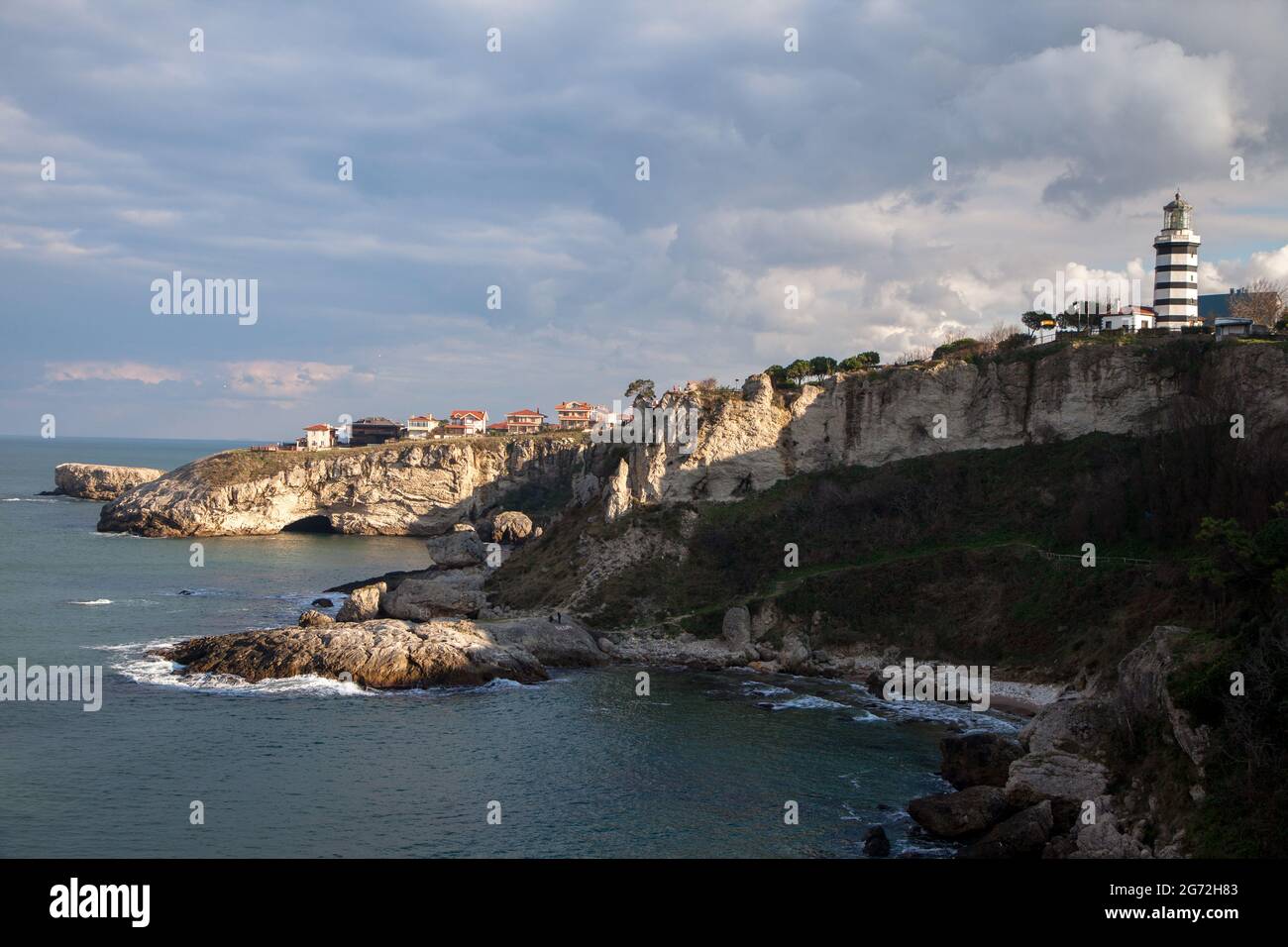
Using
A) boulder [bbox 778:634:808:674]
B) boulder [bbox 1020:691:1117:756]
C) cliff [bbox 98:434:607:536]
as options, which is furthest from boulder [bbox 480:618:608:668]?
cliff [bbox 98:434:607:536]

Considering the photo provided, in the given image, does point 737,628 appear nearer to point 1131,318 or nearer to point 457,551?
point 457,551

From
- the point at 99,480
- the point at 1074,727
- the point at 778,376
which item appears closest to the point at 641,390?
the point at 778,376

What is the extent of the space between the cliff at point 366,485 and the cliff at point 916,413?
42141 millimetres

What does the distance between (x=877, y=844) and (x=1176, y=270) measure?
4520 centimetres

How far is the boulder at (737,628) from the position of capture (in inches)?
1786

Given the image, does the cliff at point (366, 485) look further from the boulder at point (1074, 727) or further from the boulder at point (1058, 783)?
the boulder at point (1058, 783)

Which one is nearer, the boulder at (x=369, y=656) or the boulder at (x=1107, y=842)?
the boulder at (x=1107, y=842)

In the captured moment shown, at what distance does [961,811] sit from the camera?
24.6 m

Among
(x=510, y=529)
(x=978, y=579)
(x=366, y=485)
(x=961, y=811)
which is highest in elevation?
(x=366, y=485)

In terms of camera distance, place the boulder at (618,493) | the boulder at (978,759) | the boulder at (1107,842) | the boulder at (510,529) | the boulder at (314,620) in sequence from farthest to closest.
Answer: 1. the boulder at (510,529)
2. the boulder at (618,493)
3. the boulder at (314,620)
4. the boulder at (978,759)
5. the boulder at (1107,842)

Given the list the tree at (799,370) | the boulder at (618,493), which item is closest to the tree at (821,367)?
the tree at (799,370)

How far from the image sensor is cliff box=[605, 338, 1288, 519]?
5103 cm

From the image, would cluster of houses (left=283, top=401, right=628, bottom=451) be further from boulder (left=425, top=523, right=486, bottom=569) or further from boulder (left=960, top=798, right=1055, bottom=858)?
boulder (left=960, top=798, right=1055, bottom=858)
